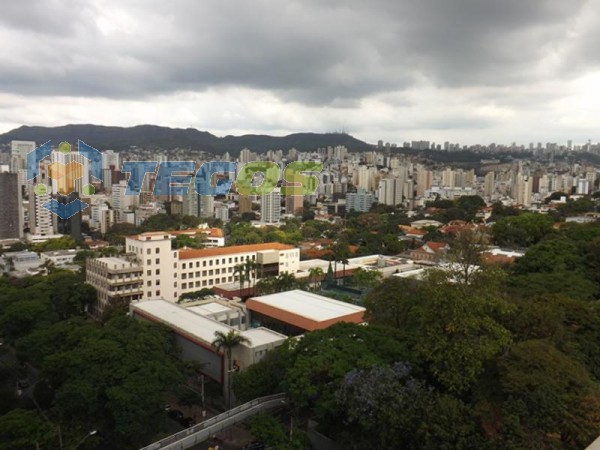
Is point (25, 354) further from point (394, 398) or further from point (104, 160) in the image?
point (104, 160)

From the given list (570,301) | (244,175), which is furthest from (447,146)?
(570,301)

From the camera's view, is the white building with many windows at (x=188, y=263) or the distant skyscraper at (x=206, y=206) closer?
the white building with many windows at (x=188, y=263)

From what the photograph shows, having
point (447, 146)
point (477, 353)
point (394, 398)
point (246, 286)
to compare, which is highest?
point (447, 146)

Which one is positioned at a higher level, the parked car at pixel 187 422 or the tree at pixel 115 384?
the tree at pixel 115 384

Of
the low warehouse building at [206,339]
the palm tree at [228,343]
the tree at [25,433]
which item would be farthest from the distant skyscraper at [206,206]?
the tree at [25,433]
